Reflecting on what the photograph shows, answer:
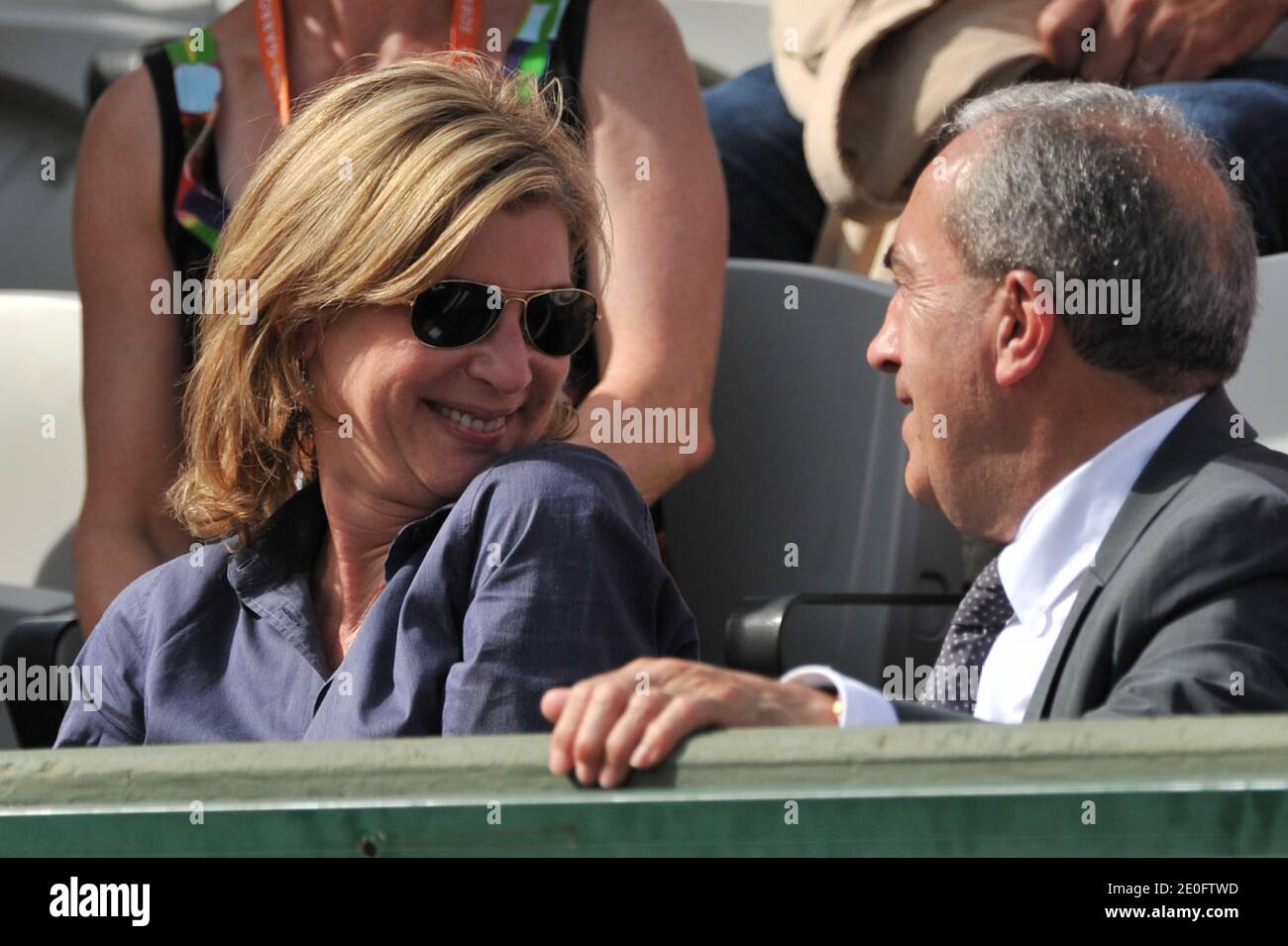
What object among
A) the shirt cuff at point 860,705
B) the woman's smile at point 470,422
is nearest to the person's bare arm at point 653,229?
the woman's smile at point 470,422

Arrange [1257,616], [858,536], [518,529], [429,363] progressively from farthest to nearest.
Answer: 1. [858,536]
2. [429,363]
3. [518,529]
4. [1257,616]

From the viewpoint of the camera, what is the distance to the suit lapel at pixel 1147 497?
1.42 metres

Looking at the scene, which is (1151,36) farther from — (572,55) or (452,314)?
(452,314)

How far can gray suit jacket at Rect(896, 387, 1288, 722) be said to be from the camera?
1.28 meters

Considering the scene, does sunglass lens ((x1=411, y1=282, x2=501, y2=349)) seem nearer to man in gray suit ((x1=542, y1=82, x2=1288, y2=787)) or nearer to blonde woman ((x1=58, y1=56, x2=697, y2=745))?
blonde woman ((x1=58, y1=56, x2=697, y2=745))

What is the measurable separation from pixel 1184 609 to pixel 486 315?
66cm

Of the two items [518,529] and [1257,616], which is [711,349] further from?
[1257,616]

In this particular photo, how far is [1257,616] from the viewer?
1.34 m

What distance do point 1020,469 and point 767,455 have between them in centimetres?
88

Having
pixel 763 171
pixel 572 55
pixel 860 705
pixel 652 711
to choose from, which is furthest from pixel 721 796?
pixel 763 171
